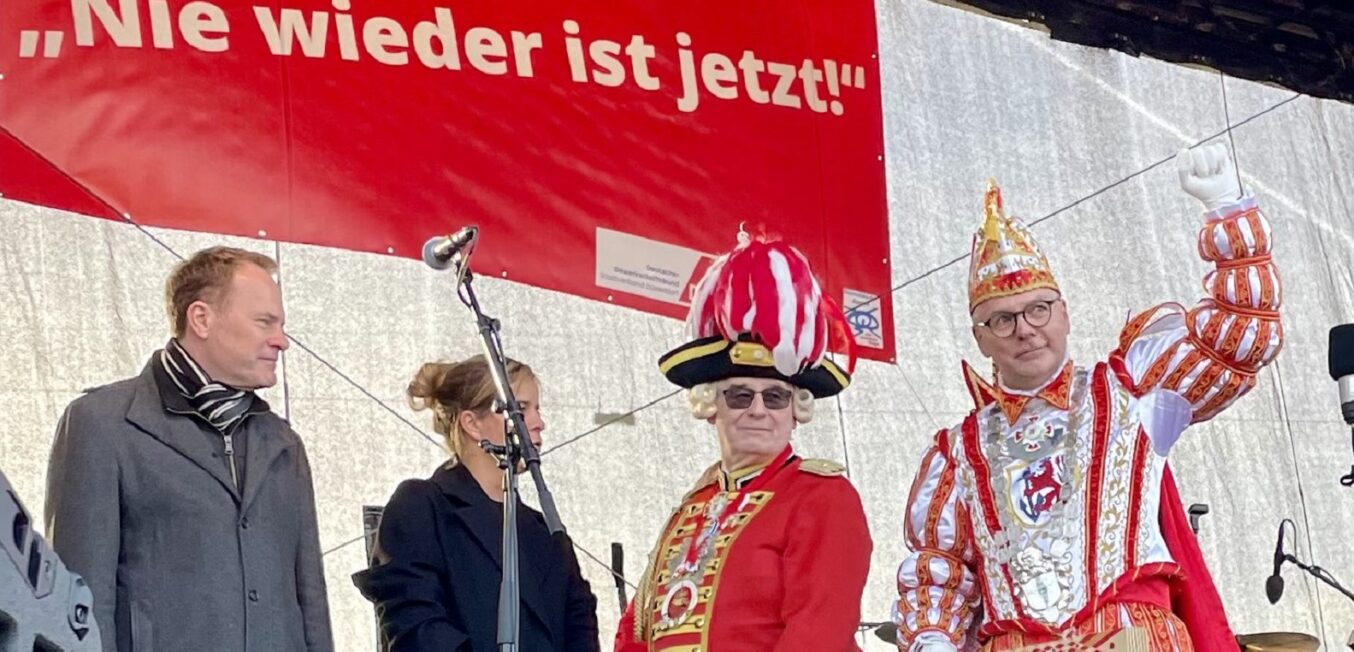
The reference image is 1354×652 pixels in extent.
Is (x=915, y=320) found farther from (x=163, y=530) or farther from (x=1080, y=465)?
(x=163, y=530)

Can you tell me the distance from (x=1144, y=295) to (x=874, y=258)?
110 centimetres

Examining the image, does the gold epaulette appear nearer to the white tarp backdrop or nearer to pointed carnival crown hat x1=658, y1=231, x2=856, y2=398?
pointed carnival crown hat x1=658, y1=231, x2=856, y2=398

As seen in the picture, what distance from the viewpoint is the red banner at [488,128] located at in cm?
508

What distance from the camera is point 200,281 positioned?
11.8 feet

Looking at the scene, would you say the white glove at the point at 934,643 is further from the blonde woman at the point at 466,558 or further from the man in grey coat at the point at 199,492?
the man in grey coat at the point at 199,492

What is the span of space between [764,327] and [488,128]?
2183 mm

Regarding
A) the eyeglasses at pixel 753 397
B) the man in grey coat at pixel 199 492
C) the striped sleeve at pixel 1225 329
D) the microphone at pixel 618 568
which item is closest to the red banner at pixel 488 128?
the microphone at pixel 618 568

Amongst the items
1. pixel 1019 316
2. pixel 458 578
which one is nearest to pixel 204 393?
pixel 458 578

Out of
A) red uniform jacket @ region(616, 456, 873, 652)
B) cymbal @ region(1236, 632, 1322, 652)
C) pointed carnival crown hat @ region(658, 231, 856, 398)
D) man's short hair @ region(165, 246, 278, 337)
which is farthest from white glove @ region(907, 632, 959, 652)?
cymbal @ region(1236, 632, 1322, 652)

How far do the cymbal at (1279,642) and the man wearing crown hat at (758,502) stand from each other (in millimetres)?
2176

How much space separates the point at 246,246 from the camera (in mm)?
5176

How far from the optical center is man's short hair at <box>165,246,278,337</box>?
11.7ft

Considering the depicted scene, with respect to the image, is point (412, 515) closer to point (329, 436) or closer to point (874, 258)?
point (329, 436)

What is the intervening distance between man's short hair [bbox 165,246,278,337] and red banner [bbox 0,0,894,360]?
5.00 feet
